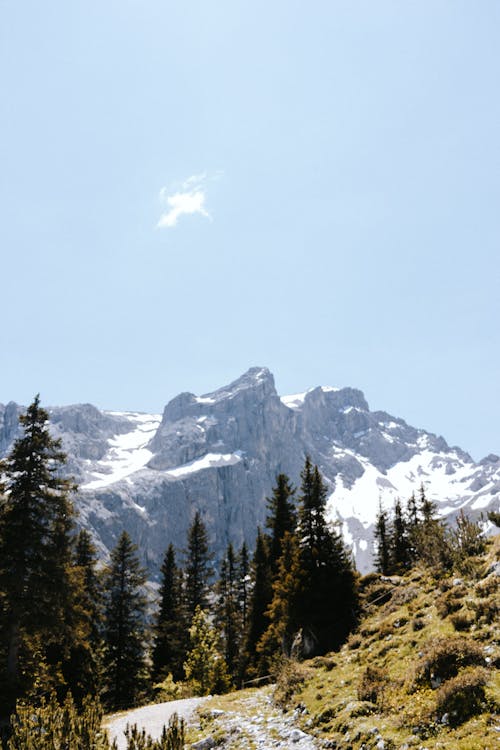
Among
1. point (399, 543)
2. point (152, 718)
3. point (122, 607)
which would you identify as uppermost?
point (399, 543)

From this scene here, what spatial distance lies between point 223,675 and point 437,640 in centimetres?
1986

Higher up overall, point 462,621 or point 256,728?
point 462,621

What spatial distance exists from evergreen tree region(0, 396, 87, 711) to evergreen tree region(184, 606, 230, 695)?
9488 mm

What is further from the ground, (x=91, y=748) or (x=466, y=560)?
(x=466, y=560)

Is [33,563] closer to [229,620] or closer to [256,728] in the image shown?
[256,728]

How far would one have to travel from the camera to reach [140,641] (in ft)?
115

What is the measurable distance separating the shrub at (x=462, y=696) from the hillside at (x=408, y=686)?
0.7 inches

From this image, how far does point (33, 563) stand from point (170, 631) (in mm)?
27047

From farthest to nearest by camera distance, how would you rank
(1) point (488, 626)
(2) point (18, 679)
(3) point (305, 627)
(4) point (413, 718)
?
(3) point (305, 627)
(2) point (18, 679)
(1) point (488, 626)
(4) point (413, 718)

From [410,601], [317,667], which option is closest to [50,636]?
[317,667]

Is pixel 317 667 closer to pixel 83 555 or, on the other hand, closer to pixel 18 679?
pixel 18 679

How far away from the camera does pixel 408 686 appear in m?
10.8

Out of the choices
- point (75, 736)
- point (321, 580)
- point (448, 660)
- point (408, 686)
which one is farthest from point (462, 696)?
point (321, 580)

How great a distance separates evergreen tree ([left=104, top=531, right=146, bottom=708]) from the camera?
107 ft
